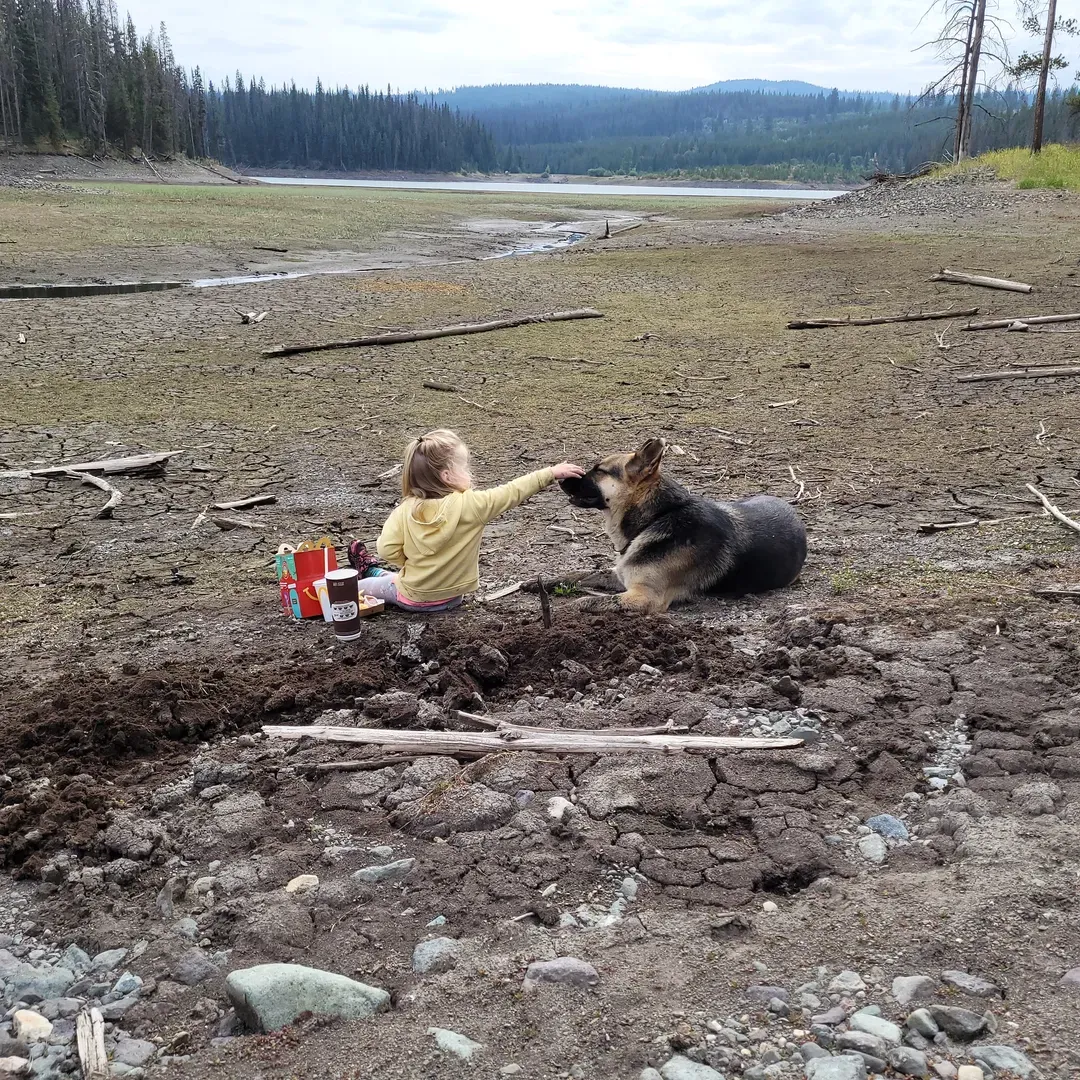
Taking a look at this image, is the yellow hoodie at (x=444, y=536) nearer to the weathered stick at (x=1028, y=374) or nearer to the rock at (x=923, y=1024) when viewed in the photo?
the rock at (x=923, y=1024)

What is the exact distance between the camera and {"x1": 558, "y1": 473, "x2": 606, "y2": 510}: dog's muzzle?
273 inches

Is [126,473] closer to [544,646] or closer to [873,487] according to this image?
[544,646]

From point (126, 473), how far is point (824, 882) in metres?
8.51

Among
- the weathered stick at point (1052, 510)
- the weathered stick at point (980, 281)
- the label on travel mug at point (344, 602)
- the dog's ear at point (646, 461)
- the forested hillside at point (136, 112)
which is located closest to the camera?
the label on travel mug at point (344, 602)

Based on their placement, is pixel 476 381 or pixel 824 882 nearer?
pixel 824 882

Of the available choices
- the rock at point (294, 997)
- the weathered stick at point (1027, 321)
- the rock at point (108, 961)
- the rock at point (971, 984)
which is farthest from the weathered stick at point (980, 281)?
the rock at point (108, 961)

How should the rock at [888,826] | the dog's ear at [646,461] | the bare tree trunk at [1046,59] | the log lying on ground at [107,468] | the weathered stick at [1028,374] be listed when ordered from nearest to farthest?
the rock at [888,826], the dog's ear at [646,461], the log lying on ground at [107,468], the weathered stick at [1028,374], the bare tree trunk at [1046,59]

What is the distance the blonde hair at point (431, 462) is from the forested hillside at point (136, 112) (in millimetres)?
85963

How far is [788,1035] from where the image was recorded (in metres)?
2.85

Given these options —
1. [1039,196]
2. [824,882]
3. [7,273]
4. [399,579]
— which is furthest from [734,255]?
[824,882]

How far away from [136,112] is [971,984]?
100158mm

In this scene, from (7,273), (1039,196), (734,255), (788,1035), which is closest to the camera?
(788,1035)

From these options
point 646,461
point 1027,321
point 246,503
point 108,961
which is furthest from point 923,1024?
point 1027,321

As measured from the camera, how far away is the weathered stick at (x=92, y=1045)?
2.91 metres
